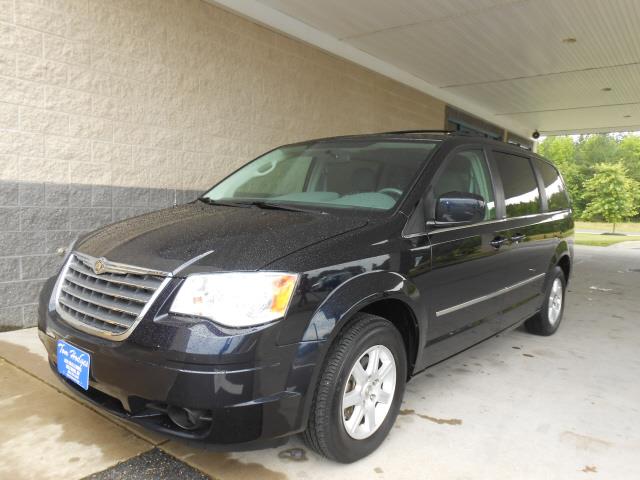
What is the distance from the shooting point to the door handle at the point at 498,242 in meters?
3.57

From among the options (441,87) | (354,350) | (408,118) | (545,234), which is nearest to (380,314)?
(354,350)

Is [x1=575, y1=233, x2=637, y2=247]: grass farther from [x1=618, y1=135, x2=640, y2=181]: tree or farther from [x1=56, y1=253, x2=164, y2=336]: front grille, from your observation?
[x1=618, y1=135, x2=640, y2=181]: tree

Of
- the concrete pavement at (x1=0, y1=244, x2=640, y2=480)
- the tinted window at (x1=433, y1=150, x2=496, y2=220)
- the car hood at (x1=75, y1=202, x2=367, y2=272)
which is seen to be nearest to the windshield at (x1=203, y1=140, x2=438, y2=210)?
the tinted window at (x1=433, y1=150, x2=496, y2=220)

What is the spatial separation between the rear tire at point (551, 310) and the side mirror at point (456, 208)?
2339mm

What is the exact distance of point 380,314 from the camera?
8.99ft

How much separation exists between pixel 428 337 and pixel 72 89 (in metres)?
3.95

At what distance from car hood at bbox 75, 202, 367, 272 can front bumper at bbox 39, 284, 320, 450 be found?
0.32 meters

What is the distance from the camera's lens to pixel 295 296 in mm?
2186

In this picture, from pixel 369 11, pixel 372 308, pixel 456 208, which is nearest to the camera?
pixel 372 308

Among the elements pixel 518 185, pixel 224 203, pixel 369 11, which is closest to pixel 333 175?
pixel 224 203

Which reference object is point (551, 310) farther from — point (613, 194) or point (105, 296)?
point (613, 194)

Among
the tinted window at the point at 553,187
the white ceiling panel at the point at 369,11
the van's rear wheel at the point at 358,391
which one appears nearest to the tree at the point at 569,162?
the white ceiling panel at the point at 369,11

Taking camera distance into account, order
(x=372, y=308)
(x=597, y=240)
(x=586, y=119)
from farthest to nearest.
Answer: (x=597, y=240)
(x=586, y=119)
(x=372, y=308)

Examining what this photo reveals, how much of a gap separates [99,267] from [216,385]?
89 cm
